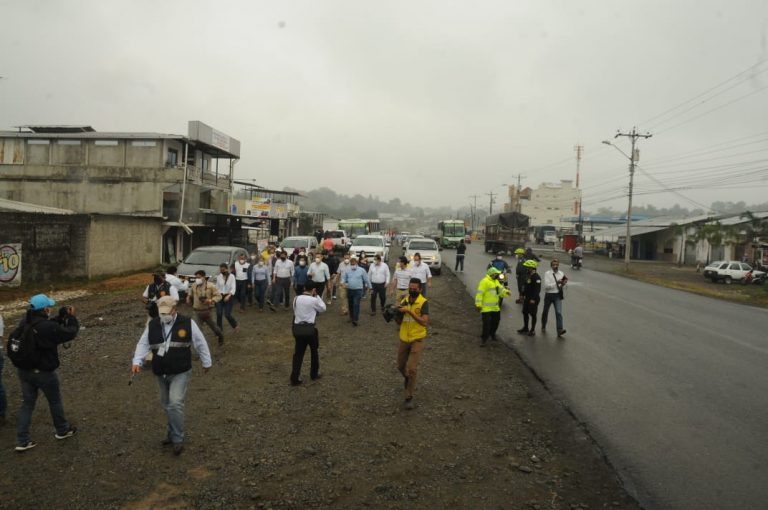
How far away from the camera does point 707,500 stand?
453 centimetres

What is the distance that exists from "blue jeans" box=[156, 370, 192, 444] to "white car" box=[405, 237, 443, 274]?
19.2 metres

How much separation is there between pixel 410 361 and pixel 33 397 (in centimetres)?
439

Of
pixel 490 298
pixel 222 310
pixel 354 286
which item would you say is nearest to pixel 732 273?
pixel 490 298

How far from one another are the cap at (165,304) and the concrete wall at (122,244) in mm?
16792

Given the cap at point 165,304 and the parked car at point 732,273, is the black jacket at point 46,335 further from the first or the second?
the parked car at point 732,273

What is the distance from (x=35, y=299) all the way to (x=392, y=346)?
6.51 meters

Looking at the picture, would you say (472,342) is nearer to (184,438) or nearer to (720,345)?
(720,345)

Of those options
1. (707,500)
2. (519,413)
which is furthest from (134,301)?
(707,500)

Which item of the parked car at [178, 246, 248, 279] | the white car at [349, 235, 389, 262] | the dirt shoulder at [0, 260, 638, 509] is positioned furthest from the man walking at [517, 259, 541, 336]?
the white car at [349, 235, 389, 262]

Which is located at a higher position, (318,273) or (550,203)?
(550,203)

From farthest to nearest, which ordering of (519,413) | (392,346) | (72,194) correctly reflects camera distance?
(72,194) → (392,346) → (519,413)

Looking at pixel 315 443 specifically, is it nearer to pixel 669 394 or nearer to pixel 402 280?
pixel 669 394

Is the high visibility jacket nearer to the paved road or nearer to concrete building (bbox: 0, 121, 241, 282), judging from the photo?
the paved road

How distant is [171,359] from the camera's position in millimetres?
5484
